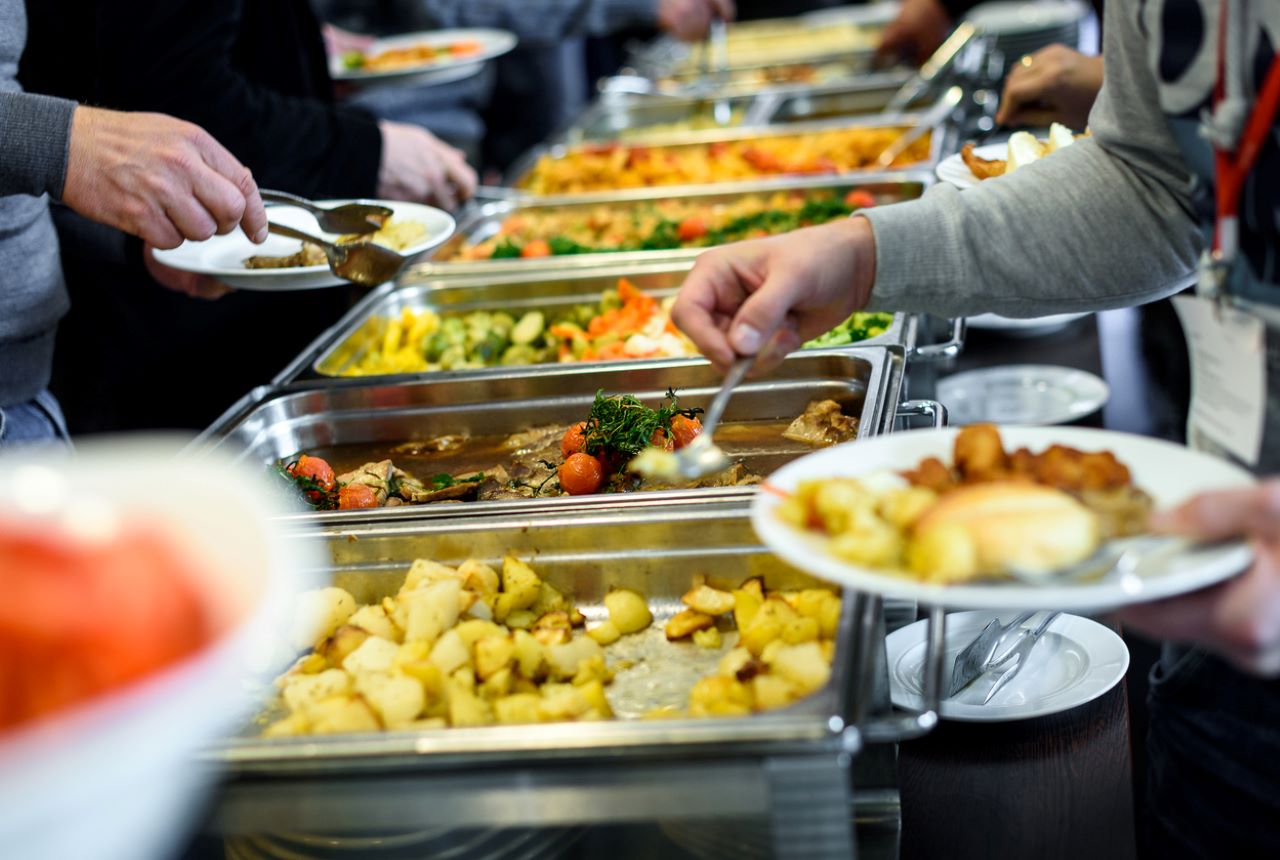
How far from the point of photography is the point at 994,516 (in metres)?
1.12

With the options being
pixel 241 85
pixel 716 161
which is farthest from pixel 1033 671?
pixel 716 161

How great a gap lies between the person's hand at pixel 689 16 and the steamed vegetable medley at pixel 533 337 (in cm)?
279

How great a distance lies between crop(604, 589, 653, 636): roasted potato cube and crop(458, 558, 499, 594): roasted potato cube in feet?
0.55

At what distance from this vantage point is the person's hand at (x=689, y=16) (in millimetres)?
5441

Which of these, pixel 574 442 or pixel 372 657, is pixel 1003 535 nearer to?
pixel 372 657

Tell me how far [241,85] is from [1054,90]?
1.93 meters

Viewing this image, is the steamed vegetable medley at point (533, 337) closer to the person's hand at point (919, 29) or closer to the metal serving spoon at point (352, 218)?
the metal serving spoon at point (352, 218)

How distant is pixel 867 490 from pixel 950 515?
11cm

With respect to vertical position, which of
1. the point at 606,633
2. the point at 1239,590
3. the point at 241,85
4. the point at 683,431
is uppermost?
the point at 241,85

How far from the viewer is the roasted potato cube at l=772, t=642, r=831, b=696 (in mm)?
1430

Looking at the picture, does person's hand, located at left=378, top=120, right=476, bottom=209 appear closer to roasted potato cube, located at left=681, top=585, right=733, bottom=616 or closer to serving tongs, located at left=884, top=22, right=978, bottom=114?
serving tongs, located at left=884, top=22, right=978, bottom=114

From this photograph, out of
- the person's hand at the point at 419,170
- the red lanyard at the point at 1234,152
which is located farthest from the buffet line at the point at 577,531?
the red lanyard at the point at 1234,152

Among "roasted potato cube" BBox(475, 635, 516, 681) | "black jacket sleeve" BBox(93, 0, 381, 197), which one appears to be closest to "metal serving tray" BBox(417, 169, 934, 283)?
"black jacket sleeve" BBox(93, 0, 381, 197)

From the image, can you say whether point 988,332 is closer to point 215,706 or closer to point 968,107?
point 968,107
